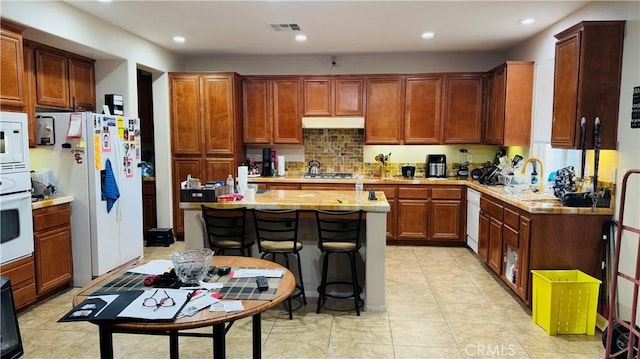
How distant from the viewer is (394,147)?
21.0ft

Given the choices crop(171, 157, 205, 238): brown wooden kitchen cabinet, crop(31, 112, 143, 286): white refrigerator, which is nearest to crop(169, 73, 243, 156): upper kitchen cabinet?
crop(171, 157, 205, 238): brown wooden kitchen cabinet

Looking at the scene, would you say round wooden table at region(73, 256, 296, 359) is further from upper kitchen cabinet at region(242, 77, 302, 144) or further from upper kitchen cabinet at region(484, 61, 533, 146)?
upper kitchen cabinet at region(242, 77, 302, 144)

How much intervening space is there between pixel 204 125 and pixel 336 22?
2.50 m

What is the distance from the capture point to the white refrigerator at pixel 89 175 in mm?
4016

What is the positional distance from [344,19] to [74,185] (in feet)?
10.3

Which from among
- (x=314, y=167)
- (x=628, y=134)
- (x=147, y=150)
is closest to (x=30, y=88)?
(x=147, y=150)

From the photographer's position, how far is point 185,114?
5.99 metres

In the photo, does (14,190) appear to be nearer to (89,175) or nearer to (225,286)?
(89,175)

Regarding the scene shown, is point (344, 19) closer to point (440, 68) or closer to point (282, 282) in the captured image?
point (440, 68)

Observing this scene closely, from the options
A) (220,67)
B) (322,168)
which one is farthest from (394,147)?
(220,67)

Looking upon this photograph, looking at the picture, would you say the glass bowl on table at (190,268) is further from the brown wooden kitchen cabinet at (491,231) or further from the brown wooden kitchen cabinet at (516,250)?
the brown wooden kitchen cabinet at (491,231)

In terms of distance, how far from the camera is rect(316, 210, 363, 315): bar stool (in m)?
3.51

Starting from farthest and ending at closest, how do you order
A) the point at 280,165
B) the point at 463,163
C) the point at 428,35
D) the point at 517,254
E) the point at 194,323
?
the point at 280,165
the point at 463,163
the point at 428,35
the point at 517,254
the point at 194,323

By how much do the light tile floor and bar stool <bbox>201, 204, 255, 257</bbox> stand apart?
65 centimetres
